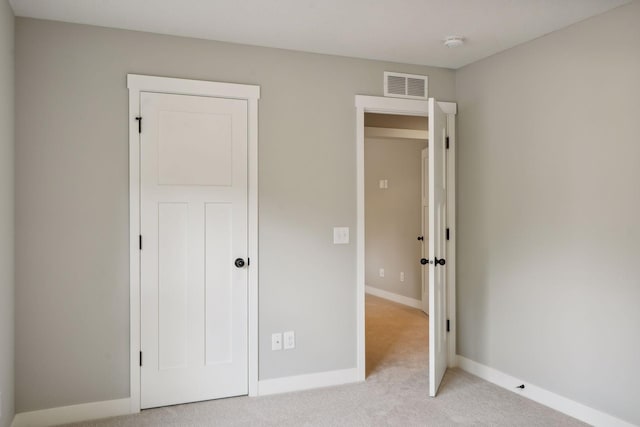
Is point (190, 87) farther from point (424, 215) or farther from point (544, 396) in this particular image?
point (424, 215)

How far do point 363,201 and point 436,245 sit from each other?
24.9 inches

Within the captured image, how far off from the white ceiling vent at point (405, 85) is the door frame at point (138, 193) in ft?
3.47

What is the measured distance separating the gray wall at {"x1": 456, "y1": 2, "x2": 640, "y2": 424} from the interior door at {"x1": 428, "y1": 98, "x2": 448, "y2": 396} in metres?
0.28

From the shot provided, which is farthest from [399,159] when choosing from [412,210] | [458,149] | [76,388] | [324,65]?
[76,388]

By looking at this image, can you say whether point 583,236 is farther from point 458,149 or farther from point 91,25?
point 91,25

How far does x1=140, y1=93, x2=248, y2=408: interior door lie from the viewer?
3.09 m

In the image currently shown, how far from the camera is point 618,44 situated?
2.71 m

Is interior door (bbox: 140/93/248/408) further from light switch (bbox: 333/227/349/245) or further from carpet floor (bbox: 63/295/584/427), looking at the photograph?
light switch (bbox: 333/227/349/245)

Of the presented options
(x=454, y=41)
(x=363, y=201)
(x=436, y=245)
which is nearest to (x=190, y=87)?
(x=363, y=201)

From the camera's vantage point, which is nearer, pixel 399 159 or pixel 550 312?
pixel 550 312

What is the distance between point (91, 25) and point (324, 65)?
1.57 metres

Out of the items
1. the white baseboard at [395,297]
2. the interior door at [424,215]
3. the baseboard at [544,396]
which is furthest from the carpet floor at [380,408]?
the white baseboard at [395,297]

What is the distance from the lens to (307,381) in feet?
11.4

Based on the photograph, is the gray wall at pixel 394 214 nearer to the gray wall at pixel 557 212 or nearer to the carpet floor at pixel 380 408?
the gray wall at pixel 557 212
